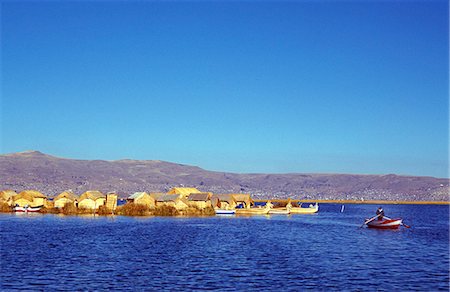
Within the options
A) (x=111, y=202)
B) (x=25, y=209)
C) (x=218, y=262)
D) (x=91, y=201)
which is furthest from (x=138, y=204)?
(x=218, y=262)

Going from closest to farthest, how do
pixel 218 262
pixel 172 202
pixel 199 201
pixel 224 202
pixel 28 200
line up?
pixel 218 262 → pixel 172 202 → pixel 199 201 → pixel 28 200 → pixel 224 202

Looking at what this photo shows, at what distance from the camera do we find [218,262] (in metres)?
33.7

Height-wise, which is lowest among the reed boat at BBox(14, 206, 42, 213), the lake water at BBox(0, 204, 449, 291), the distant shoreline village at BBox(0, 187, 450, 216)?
the lake water at BBox(0, 204, 449, 291)

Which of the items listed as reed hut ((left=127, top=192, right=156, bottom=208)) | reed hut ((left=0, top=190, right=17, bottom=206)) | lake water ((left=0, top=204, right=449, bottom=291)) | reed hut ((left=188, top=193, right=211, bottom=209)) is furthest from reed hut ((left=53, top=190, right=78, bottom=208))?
lake water ((left=0, top=204, right=449, bottom=291))

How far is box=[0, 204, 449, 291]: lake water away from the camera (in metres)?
26.6

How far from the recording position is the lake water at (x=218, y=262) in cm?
2664

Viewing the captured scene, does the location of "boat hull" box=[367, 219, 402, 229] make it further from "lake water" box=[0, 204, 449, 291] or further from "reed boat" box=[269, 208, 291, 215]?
"reed boat" box=[269, 208, 291, 215]

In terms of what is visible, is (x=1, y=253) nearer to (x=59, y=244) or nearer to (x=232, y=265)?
(x=59, y=244)

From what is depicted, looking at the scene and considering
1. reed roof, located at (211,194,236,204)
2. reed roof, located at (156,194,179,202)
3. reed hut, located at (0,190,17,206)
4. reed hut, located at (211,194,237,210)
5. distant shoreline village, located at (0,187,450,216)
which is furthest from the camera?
reed hut, located at (0,190,17,206)

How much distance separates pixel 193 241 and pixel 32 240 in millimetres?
14424

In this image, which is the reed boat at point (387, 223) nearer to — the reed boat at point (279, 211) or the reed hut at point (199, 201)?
the reed hut at point (199, 201)

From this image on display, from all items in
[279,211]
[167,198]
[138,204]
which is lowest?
[279,211]

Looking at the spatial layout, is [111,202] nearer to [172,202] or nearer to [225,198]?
[172,202]

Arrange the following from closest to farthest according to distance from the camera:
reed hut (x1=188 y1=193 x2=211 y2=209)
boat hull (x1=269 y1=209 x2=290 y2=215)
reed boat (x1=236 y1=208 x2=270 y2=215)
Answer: reed hut (x1=188 y1=193 x2=211 y2=209) < reed boat (x1=236 y1=208 x2=270 y2=215) < boat hull (x1=269 y1=209 x2=290 y2=215)
